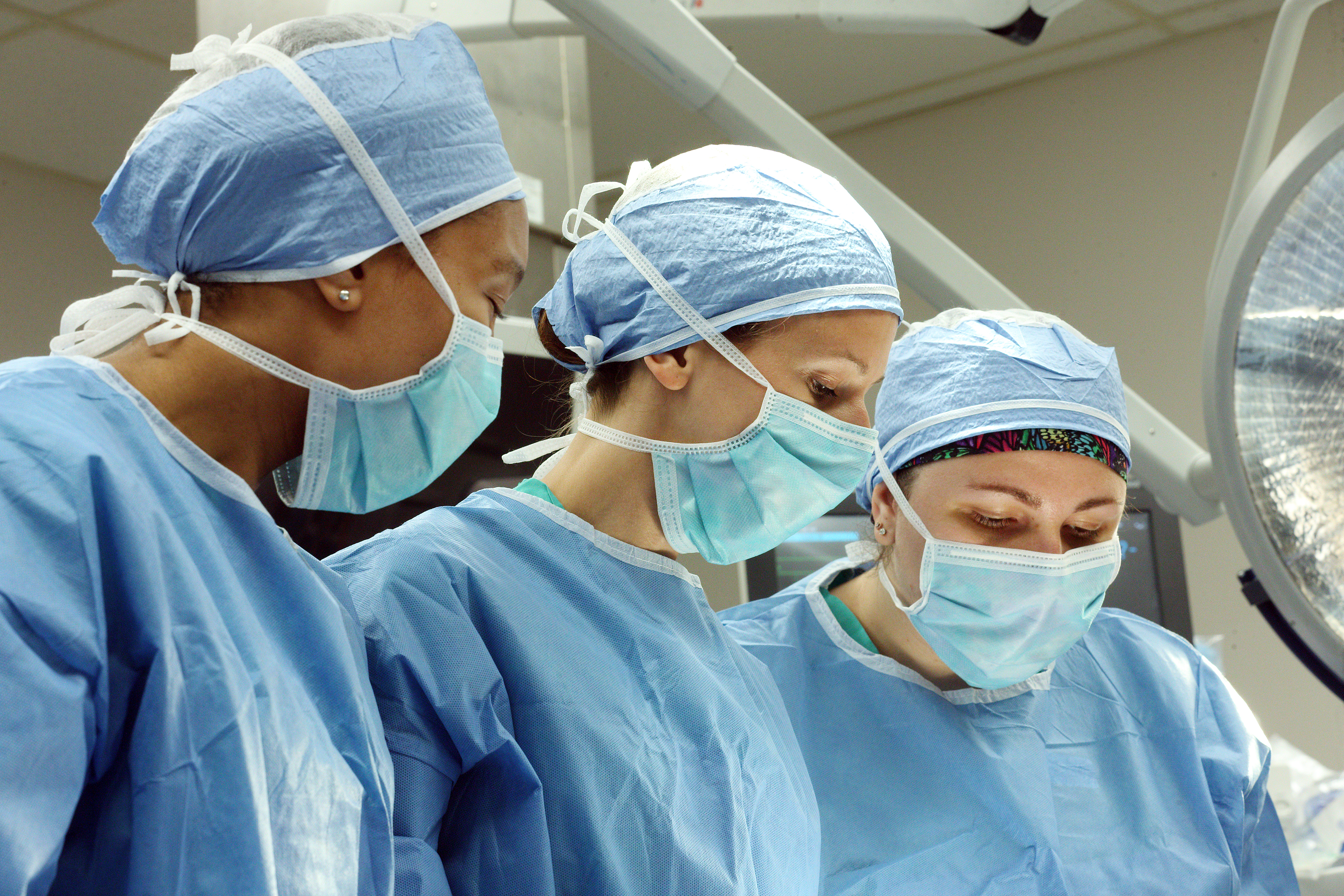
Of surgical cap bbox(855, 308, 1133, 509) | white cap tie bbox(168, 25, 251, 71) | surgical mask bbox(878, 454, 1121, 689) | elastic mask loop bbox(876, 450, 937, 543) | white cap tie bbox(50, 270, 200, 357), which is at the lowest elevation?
surgical mask bbox(878, 454, 1121, 689)

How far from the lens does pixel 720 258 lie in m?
1.00

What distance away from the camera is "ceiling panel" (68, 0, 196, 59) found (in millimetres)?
2496

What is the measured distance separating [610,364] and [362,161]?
36 centimetres

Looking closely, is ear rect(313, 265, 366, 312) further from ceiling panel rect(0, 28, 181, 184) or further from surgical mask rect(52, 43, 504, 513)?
ceiling panel rect(0, 28, 181, 184)

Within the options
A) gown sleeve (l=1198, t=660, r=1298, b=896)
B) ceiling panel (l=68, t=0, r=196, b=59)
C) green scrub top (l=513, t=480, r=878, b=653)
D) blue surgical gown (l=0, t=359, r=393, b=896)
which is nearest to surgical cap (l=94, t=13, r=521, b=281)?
blue surgical gown (l=0, t=359, r=393, b=896)

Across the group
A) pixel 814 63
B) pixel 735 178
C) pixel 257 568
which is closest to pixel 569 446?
pixel 735 178

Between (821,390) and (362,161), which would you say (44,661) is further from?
(821,390)

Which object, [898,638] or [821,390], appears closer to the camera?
[821,390]

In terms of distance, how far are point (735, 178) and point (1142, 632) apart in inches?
35.3

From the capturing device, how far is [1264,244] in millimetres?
954

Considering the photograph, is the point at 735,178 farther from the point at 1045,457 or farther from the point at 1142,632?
the point at 1142,632

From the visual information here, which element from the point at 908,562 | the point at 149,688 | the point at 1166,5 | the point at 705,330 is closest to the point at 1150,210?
the point at 1166,5

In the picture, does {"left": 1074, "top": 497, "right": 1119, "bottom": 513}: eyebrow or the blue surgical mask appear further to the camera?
{"left": 1074, "top": 497, "right": 1119, "bottom": 513}: eyebrow

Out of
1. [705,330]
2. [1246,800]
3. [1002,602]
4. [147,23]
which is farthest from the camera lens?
[147,23]
